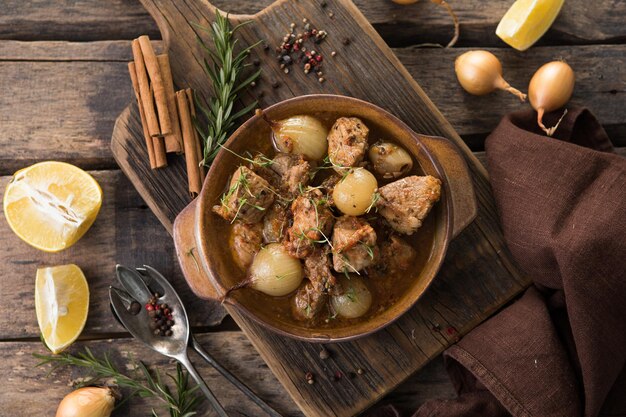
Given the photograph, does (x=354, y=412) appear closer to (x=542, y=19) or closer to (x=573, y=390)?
(x=573, y=390)

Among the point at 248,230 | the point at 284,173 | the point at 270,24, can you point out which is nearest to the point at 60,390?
the point at 248,230

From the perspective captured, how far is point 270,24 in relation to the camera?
80.3 inches

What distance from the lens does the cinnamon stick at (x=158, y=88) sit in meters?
1.97

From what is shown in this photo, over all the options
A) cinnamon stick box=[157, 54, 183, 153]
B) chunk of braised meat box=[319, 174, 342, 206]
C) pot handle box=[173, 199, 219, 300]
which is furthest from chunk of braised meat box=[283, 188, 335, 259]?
cinnamon stick box=[157, 54, 183, 153]

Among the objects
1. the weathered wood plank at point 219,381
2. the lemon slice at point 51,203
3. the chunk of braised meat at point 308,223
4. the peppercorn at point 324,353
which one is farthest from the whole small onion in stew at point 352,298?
the lemon slice at point 51,203

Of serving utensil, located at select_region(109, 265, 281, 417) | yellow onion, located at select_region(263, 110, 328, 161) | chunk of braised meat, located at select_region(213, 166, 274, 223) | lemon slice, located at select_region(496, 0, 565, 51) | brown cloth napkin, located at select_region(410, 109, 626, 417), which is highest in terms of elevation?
lemon slice, located at select_region(496, 0, 565, 51)

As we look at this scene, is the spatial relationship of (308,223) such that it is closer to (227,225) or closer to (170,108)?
(227,225)

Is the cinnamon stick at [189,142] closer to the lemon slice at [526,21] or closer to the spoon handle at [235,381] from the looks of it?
the spoon handle at [235,381]

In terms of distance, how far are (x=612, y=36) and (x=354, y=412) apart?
5.30 feet

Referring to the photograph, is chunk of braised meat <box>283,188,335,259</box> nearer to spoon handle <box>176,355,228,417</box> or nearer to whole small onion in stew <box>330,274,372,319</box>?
whole small onion in stew <box>330,274,372,319</box>

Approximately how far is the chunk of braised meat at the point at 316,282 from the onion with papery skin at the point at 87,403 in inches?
32.3

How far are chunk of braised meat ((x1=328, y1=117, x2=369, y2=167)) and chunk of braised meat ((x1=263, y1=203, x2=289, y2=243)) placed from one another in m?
0.21

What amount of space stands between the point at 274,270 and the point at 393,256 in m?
0.35

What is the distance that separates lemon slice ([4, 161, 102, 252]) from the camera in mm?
2045
